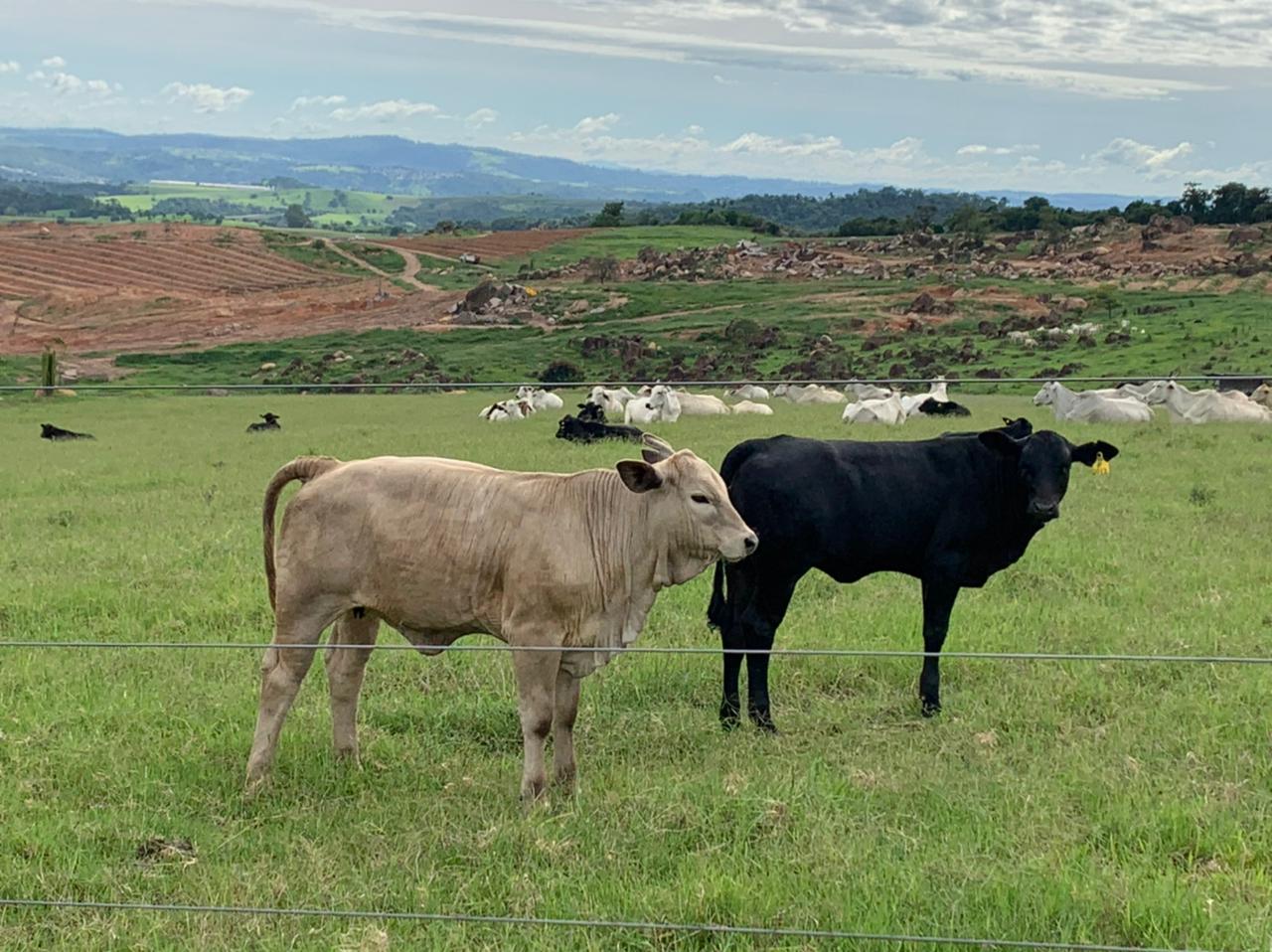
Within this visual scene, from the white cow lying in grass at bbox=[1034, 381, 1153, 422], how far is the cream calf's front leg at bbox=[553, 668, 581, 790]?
21.2 m

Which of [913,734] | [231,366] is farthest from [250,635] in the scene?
[231,366]

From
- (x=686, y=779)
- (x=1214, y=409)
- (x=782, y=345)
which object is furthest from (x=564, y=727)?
(x=782, y=345)

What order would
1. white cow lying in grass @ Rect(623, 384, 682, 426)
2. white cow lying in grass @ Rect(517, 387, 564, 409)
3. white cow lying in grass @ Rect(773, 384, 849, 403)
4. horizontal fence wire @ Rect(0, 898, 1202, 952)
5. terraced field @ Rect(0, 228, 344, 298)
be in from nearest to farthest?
horizontal fence wire @ Rect(0, 898, 1202, 952) → white cow lying in grass @ Rect(623, 384, 682, 426) → white cow lying in grass @ Rect(517, 387, 564, 409) → white cow lying in grass @ Rect(773, 384, 849, 403) → terraced field @ Rect(0, 228, 344, 298)

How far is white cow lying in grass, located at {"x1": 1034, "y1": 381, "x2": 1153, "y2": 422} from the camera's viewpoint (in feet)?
85.8

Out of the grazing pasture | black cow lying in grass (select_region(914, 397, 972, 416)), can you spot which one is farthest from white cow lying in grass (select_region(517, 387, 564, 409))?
the grazing pasture

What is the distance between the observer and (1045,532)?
45.0 feet

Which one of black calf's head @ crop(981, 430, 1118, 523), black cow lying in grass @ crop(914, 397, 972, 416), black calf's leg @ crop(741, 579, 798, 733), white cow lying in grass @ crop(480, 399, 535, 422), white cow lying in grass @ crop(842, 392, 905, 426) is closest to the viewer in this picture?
black calf's leg @ crop(741, 579, 798, 733)

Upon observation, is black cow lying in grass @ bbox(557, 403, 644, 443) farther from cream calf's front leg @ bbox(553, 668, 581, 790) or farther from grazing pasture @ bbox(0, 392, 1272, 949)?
cream calf's front leg @ bbox(553, 668, 581, 790)

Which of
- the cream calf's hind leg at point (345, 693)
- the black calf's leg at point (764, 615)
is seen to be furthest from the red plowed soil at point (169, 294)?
the cream calf's hind leg at point (345, 693)

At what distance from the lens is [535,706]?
6.72 meters

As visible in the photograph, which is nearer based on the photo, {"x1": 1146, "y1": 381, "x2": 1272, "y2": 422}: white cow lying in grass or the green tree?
{"x1": 1146, "y1": 381, "x2": 1272, "y2": 422}: white cow lying in grass

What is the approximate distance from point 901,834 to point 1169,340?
136 feet

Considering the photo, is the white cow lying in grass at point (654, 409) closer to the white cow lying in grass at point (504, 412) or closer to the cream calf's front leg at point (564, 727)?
the white cow lying in grass at point (504, 412)

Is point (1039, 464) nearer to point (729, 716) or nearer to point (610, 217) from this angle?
point (729, 716)
